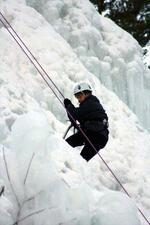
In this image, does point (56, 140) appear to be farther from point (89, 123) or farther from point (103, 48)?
point (103, 48)

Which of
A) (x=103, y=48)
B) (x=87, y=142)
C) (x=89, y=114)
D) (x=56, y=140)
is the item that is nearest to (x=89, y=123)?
(x=89, y=114)

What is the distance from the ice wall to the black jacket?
3.75 metres

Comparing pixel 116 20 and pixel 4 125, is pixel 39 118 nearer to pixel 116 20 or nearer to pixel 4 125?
pixel 4 125

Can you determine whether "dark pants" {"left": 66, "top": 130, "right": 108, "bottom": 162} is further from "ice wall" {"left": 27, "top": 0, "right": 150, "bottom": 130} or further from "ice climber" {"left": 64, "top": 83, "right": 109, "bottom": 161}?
"ice wall" {"left": 27, "top": 0, "right": 150, "bottom": 130}

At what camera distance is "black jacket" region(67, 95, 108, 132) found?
23.4 ft

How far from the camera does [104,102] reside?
31.9ft

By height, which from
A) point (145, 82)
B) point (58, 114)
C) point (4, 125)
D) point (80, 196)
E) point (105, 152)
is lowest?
point (145, 82)

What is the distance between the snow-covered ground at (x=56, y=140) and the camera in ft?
14.7

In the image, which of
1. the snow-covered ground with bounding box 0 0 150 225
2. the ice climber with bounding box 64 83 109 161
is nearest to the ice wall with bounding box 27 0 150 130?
the snow-covered ground with bounding box 0 0 150 225

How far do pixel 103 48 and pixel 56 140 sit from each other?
20.6ft

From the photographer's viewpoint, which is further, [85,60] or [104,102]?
[85,60]

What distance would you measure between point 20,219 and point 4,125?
1.62 meters

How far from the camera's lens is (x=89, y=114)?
7.14 m

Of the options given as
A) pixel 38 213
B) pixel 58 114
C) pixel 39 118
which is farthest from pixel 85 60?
pixel 38 213
